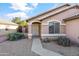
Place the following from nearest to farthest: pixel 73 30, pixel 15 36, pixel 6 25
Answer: pixel 6 25, pixel 73 30, pixel 15 36

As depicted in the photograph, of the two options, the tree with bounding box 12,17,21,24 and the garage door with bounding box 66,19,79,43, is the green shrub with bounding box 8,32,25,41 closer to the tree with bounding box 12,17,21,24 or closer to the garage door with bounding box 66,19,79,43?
the tree with bounding box 12,17,21,24

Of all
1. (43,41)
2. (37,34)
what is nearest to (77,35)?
(43,41)

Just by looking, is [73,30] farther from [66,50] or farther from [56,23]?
[66,50]

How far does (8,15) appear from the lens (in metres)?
12.1

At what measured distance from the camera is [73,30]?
41.3ft

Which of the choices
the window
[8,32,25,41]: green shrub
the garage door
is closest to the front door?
the window

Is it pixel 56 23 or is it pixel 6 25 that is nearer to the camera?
pixel 6 25

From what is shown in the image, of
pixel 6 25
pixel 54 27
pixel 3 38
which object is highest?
pixel 6 25

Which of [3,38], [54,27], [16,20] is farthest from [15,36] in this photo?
[54,27]

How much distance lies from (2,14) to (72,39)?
5.97 m

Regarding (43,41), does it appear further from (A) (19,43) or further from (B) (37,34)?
(A) (19,43)

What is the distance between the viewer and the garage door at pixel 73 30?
39.7 ft

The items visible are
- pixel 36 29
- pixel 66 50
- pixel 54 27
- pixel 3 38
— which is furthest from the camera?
pixel 36 29

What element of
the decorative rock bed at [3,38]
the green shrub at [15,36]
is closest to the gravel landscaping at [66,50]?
the green shrub at [15,36]
